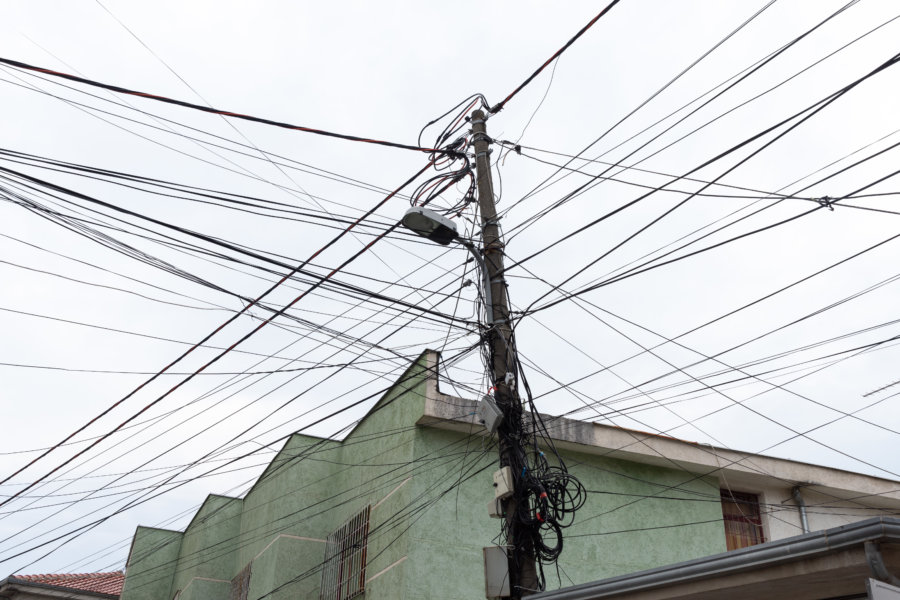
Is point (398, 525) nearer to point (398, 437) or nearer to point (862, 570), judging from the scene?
point (398, 437)

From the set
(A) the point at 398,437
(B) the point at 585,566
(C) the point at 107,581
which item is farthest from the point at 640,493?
(C) the point at 107,581

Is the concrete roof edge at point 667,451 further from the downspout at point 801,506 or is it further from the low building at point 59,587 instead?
the low building at point 59,587

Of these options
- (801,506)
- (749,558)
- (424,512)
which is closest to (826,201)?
(749,558)

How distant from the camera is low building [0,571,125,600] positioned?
2152 cm

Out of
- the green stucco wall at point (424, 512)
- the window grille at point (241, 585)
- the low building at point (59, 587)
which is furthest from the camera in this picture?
the low building at point (59, 587)

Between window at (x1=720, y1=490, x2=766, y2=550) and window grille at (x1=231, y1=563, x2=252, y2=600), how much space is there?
31.6 feet

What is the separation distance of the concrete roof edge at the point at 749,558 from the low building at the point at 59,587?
62.7 ft

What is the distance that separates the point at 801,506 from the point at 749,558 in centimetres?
1029

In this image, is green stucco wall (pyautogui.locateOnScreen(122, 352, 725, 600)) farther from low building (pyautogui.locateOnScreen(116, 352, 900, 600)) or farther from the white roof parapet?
the white roof parapet

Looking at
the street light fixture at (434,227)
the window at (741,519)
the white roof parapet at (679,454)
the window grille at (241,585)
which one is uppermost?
the street light fixture at (434,227)

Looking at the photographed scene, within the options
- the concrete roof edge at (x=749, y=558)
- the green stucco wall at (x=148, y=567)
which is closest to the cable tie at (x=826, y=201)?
the concrete roof edge at (x=749, y=558)

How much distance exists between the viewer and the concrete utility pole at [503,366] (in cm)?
823

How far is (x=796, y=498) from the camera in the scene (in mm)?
15250

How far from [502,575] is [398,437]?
5578 mm
